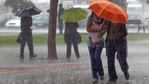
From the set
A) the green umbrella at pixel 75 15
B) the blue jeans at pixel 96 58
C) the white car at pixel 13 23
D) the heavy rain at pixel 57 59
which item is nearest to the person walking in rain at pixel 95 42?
the blue jeans at pixel 96 58

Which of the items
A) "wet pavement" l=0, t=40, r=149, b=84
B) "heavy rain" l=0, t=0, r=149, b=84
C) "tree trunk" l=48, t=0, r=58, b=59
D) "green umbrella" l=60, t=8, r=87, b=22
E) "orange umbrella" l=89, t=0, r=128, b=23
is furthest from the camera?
"tree trunk" l=48, t=0, r=58, b=59

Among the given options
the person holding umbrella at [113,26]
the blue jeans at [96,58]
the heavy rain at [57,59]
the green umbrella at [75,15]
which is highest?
the person holding umbrella at [113,26]

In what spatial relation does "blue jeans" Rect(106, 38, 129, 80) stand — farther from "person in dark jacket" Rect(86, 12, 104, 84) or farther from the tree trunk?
the tree trunk

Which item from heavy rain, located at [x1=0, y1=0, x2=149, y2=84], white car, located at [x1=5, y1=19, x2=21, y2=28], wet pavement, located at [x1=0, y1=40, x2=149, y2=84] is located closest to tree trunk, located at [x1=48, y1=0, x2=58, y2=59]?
heavy rain, located at [x1=0, y1=0, x2=149, y2=84]

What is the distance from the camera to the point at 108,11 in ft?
37.8

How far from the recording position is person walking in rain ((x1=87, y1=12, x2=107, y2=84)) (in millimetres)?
11953

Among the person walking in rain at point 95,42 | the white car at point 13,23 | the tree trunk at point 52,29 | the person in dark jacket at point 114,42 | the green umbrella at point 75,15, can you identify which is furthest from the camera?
the white car at point 13,23

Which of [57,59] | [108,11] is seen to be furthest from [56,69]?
[108,11]

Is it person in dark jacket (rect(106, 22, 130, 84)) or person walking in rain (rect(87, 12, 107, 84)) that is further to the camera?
person walking in rain (rect(87, 12, 107, 84))

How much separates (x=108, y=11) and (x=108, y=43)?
2.42ft

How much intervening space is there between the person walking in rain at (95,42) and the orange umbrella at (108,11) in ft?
1.22

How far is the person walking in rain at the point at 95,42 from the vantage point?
12.0 m

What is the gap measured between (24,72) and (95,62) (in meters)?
3.05

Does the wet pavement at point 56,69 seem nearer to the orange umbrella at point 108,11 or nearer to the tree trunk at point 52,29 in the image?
the tree trunk at point 52,29
